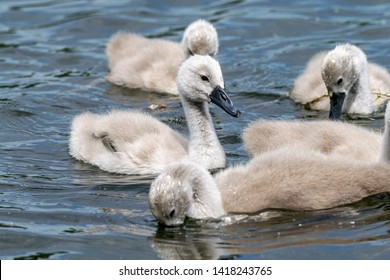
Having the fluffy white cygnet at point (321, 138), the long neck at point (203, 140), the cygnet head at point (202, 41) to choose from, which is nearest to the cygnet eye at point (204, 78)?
the long neck at point (203, 140)

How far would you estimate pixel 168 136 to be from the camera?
33.8ft

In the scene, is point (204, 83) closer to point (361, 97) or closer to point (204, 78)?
point (204, 78)

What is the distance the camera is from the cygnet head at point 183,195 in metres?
8.34

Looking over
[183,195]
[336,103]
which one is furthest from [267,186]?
[336,103]

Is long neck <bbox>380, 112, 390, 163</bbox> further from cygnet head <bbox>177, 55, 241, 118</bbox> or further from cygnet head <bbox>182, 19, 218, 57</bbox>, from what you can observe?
cygnet head <bbox>182, 19, 218, 57</bbox>

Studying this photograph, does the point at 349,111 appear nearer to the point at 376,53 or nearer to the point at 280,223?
the point at 376,53

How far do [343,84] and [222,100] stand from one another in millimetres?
2168

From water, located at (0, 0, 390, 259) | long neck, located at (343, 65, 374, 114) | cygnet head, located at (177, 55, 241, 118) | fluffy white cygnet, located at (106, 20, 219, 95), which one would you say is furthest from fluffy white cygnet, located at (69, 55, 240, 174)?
fluffy white cygnet, located at (106, 20, 219, 95)

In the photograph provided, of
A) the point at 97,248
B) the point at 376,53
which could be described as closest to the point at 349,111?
the point at 376,53

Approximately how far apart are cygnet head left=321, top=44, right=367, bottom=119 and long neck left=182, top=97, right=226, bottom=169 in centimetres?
180

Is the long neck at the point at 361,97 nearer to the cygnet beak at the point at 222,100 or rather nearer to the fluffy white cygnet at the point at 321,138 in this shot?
the fluffy white cygnet at the point at 321,138
